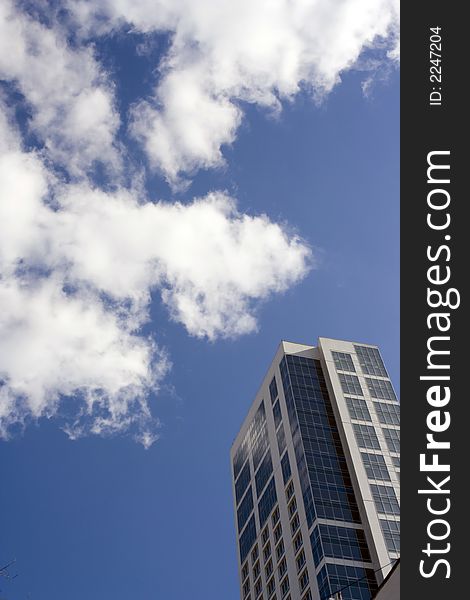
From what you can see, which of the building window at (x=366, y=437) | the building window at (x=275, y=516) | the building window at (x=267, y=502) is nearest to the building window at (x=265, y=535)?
the building window at (x=267, y=502)

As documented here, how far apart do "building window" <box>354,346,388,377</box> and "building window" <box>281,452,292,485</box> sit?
20.3 metres

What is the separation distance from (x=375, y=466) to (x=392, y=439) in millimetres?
6278

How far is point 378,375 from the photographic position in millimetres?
108875

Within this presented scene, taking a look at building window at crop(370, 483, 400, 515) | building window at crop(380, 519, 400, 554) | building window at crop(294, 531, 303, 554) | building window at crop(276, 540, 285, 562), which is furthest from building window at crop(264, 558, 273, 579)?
building window at crop(380, 519, 400, 554)

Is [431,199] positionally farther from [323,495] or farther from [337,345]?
[337,345]

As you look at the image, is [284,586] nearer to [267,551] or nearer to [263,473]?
[267,551]

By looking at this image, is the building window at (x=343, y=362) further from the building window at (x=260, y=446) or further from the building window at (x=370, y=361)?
the building window at (x=260, y=446)

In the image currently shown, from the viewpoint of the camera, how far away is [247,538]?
10619cm

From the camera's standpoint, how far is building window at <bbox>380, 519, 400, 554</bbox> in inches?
3250

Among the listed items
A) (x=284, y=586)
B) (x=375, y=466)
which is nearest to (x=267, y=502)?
(x=284, y=586)

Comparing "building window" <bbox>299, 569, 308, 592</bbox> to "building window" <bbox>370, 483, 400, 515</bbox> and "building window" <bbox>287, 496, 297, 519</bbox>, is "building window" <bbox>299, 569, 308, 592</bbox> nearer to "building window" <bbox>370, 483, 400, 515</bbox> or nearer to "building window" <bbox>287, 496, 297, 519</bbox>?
"building window" <bbox>287, 496, 297, 519</bbox>

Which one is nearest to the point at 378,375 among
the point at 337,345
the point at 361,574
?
the point at 337,345

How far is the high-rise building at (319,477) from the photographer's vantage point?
82250mm

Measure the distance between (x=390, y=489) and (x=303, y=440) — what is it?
13842 mm
